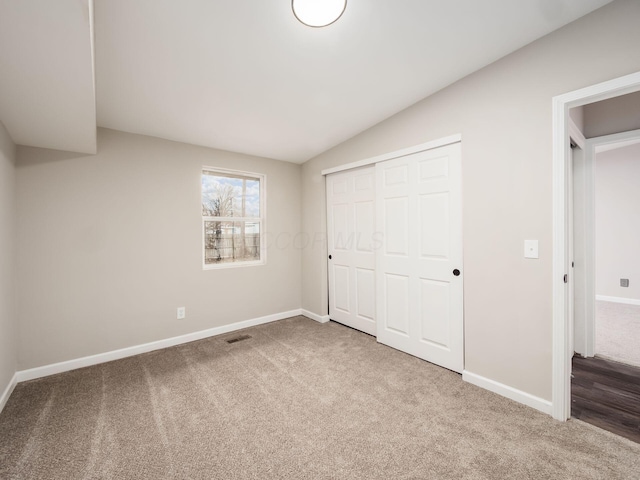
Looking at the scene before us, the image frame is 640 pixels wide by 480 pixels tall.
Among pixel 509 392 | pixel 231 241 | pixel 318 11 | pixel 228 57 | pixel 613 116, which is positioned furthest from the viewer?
pixel 231 241

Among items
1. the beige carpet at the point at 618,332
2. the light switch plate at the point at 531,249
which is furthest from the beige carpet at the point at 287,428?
the beige carpet at the point at 618,332

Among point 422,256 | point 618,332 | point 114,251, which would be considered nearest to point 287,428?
point 422,256

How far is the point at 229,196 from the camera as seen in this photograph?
12.2 ft

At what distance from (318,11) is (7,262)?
2.92 metres

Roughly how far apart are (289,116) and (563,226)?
8.16 ft

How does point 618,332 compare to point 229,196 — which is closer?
point 618,332

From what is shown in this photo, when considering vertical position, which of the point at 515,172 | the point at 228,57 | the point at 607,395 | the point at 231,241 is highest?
the point at 228,57

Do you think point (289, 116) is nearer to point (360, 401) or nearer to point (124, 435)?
point (360, 401)

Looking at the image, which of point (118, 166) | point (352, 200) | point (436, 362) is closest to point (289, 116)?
point (352, 200)

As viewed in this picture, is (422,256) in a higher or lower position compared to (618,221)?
lower

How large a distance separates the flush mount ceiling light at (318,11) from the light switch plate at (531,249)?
78.0 inches

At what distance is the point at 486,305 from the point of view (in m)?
2.28

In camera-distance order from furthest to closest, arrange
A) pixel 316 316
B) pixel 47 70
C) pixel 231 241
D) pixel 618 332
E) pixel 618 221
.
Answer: pixel 618 221
pixel 316 316
pixel 231 241
pixel 618 332
pixel 47 70

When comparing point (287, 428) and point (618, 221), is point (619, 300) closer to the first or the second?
point (618, 221)
